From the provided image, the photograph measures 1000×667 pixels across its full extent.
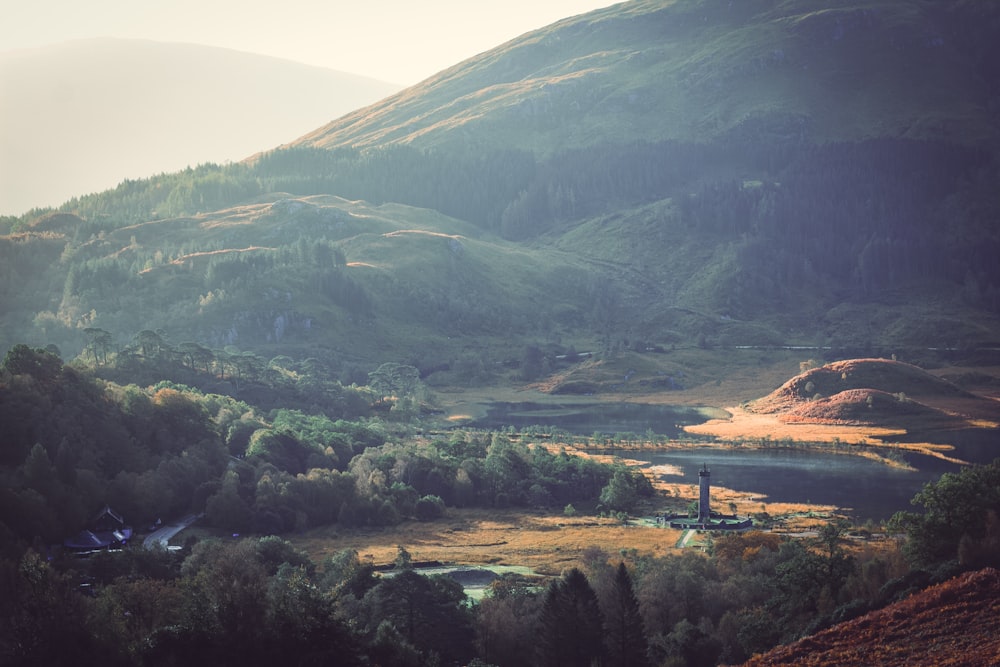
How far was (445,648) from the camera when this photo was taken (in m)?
52.7

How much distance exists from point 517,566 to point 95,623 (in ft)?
113

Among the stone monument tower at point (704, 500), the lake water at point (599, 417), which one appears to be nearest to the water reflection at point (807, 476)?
the stone monument tower at point (704, 500)

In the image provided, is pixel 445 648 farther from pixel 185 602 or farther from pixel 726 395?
pixel 726 395

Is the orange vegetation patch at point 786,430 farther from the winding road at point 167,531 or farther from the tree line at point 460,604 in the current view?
the winding road at point 167,531

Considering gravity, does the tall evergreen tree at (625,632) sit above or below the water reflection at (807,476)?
above

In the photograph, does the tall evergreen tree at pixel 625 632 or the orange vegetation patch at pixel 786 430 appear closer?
the tall evergreen tree at pixel 625 632

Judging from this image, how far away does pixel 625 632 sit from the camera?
5053cm

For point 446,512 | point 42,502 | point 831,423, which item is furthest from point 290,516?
point 831,423

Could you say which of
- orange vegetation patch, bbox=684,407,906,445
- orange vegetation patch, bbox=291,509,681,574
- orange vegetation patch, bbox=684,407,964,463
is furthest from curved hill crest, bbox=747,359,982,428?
orange vegetation patch, bbox=291,509,681,574

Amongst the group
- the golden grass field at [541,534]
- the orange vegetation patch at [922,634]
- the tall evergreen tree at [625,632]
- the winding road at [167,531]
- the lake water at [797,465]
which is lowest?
the lake water at [797,465]

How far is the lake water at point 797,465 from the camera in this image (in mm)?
97000

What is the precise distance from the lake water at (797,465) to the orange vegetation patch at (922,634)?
39.6 metres

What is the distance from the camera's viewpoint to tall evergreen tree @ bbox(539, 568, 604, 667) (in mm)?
49656

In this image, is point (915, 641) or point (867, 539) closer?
point (915, 641)
